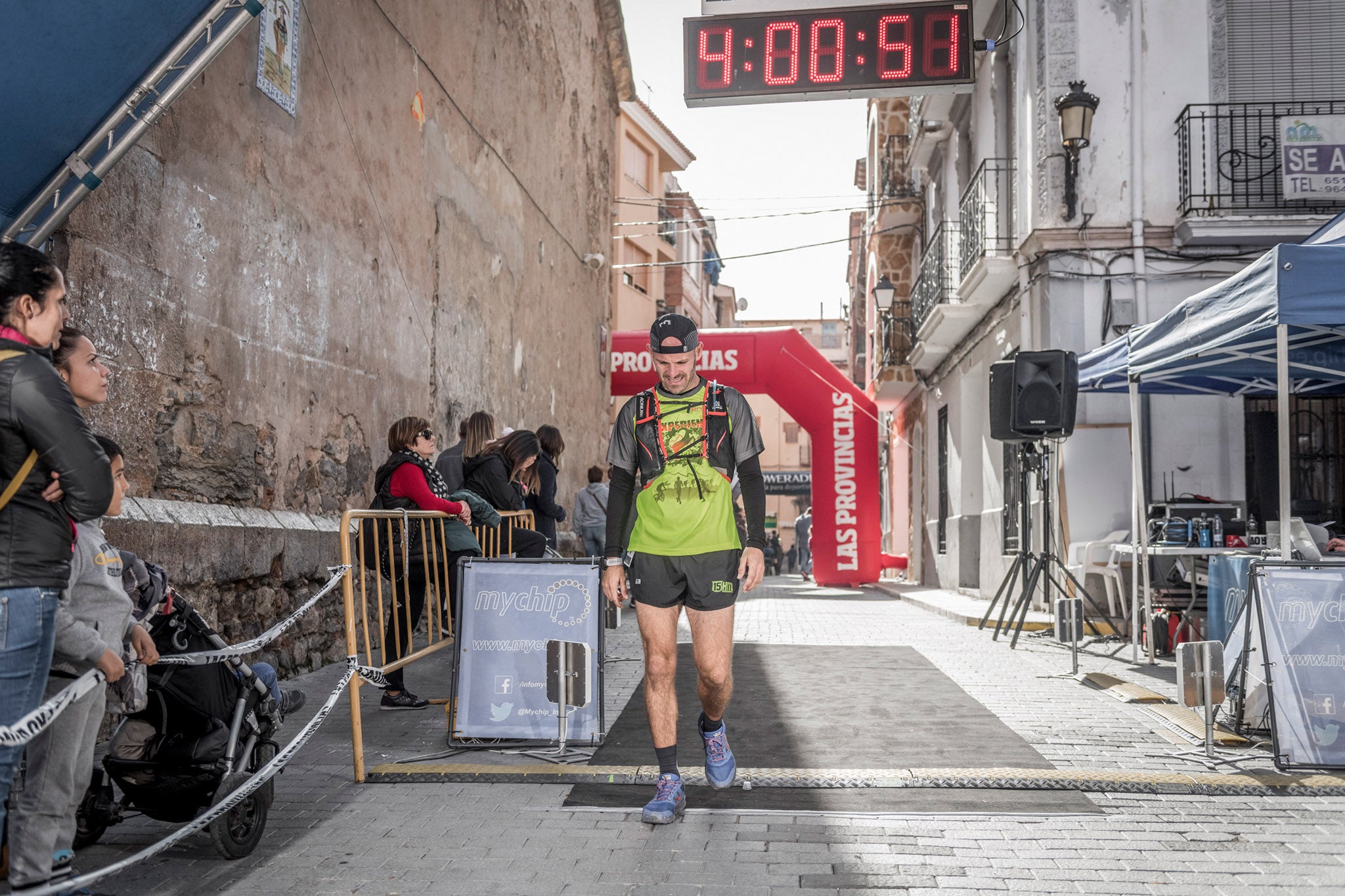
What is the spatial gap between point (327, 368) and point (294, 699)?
4921 mm

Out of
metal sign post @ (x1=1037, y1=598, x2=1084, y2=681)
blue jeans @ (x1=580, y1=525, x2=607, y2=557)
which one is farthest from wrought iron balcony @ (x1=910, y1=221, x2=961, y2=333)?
metal sign post @ (x1=1037, y1=598, x2=1084, y2=681)

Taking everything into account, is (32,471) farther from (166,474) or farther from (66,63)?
(166,474)

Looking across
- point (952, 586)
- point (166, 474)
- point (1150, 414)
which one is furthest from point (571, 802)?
point (952, 586)

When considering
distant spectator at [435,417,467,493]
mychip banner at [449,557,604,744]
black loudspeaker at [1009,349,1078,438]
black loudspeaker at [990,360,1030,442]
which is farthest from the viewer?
black loudspeaker at [990,360,1030,442]

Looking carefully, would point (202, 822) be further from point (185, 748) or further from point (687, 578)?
point (687, 578)

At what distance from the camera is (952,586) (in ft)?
61.2

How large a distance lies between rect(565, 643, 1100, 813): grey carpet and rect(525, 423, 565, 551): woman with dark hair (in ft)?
6.05

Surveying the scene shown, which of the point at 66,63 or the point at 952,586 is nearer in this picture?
the point at 66,63

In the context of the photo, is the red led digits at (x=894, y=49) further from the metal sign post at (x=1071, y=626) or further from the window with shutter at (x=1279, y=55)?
the metal sign post at (x=1071, y=626)

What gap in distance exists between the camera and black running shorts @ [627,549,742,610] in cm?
465

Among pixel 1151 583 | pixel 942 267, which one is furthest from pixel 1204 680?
pixel 942 267

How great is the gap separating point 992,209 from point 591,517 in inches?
246

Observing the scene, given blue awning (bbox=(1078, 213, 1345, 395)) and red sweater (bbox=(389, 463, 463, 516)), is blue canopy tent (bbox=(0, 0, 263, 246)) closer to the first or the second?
red sweater (bbox=(389, 463, 463, 516))

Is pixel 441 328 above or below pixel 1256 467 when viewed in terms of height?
above
